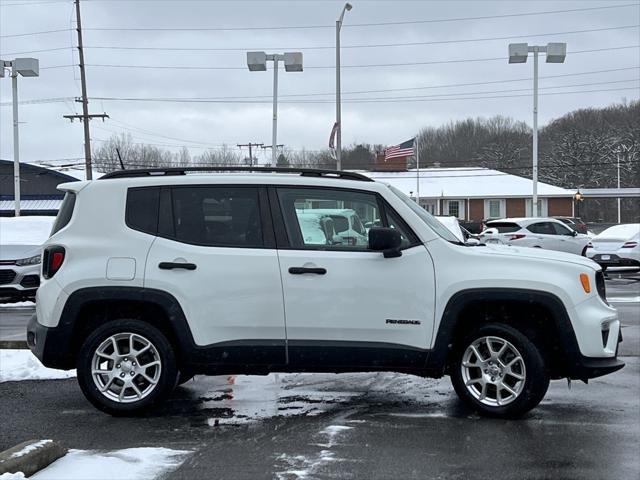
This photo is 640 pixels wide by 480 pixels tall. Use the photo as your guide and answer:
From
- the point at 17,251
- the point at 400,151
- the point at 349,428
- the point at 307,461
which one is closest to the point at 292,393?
the point at 349,428

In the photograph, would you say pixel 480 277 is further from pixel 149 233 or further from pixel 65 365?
pixel 65 365

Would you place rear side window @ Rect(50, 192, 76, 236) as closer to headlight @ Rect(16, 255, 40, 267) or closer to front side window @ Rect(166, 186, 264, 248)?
front side window @ Rect(166, 186, 264, 248)

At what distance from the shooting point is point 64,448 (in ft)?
16.6

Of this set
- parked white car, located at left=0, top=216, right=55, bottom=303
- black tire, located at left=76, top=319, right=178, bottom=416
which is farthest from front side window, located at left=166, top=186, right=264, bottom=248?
parked white car, located at left=0, top=216, right=55, bottom=303

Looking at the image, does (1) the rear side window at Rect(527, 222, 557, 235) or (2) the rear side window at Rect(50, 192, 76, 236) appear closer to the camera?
(2) the rear side window at Rect(50, 192, 76, 236)

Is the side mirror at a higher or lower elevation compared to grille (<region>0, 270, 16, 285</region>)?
higher

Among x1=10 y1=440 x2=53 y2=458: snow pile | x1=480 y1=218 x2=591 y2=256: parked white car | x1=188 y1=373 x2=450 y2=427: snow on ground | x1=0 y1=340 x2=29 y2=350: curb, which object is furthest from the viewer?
x1=480 y1=218 x2=591 y2=256: parked white car

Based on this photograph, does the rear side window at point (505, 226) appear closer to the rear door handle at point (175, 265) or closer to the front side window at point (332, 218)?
the front side window at point (332, 218)

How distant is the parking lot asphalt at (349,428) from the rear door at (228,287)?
0.61 m

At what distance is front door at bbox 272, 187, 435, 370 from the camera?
230 inches

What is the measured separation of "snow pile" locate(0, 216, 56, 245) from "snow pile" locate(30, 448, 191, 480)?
33.2 feet

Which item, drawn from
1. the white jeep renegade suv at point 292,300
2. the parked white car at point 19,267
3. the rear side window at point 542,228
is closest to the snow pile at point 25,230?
the parked white car at point 19,267

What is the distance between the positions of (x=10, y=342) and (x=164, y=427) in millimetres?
4086

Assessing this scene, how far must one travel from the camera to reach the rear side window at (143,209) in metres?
6.15
